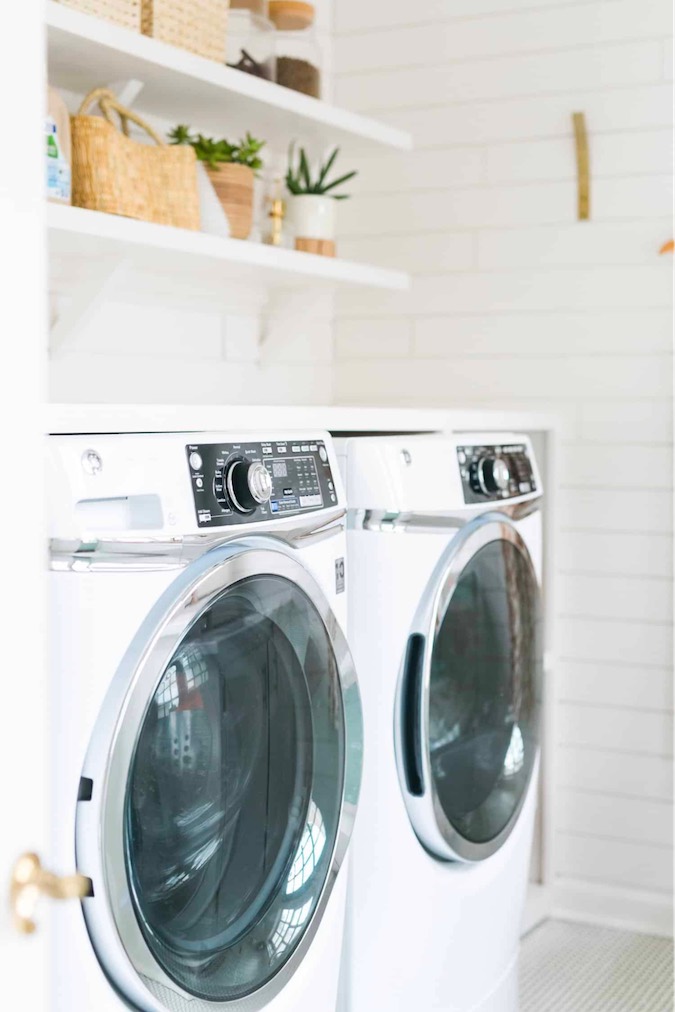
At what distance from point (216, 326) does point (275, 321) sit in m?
0.19

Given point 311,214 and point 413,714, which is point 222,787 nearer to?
point 413,714

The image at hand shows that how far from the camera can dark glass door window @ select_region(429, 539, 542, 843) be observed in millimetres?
1858

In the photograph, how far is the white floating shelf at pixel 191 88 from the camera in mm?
1978

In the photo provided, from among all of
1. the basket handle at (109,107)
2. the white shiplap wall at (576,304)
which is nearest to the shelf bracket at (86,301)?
the basket handle at (109,107)

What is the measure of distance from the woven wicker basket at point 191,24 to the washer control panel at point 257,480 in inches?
38.4

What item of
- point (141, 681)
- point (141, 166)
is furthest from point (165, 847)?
point (141, 166)

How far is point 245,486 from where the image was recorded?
4.59 feet

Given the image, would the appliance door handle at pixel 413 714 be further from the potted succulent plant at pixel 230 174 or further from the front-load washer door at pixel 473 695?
the potted succulent plant at pixel 230 174

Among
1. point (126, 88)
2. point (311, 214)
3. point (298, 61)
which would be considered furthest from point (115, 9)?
point (311, 214)

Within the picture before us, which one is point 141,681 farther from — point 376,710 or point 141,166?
point 141,166

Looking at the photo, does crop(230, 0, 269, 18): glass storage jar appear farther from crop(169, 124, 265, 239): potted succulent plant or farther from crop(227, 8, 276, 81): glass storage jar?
crop(169, 124, 265, 239): potted succulent plant

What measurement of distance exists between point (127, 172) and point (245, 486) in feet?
3.00

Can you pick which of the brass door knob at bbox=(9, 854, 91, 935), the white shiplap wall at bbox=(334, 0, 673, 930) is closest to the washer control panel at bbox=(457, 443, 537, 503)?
the white shiplap wall at bbox=(334, 0, 673, 930)

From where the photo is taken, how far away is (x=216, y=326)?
2.68 m
